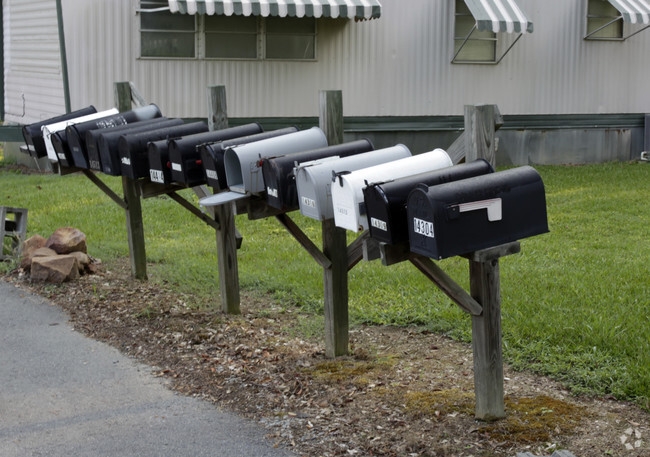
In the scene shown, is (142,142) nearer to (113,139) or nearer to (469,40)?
(113,139)

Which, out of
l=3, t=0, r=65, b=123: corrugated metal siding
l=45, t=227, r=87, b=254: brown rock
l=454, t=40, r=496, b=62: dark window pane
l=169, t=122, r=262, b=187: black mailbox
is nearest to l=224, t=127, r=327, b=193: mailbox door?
l=169, t=122, r=262, b=187: black mailbox

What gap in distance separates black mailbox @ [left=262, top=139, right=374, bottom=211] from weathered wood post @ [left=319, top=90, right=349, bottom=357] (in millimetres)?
391

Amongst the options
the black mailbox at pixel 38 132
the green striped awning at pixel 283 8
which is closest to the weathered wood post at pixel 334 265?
the black mailbox at pixel 38 132

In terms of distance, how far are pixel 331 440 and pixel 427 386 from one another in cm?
85

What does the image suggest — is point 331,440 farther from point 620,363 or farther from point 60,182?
point 60,182

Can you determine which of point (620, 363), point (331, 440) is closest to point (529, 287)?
point (620, 363)

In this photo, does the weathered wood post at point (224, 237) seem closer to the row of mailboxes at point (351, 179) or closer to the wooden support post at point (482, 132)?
the row of mailboxes at point (351, 179)

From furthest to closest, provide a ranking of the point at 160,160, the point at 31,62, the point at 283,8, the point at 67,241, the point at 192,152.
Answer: the point at 31,62, the point at 283,8, the point at 67,241, the point at 160,160, the point at 192,152

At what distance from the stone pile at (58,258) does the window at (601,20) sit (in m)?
10.9

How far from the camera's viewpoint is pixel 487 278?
4199 millimetres

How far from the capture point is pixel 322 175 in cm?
458

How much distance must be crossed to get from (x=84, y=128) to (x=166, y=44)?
7.26 meters

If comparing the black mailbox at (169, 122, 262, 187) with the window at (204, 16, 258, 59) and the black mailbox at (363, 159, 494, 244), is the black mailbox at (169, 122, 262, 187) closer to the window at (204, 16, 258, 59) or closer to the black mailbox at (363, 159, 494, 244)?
the black mailbox at (363, 159, 494, 244)

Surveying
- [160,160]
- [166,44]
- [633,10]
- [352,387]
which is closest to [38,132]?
[160,160]
